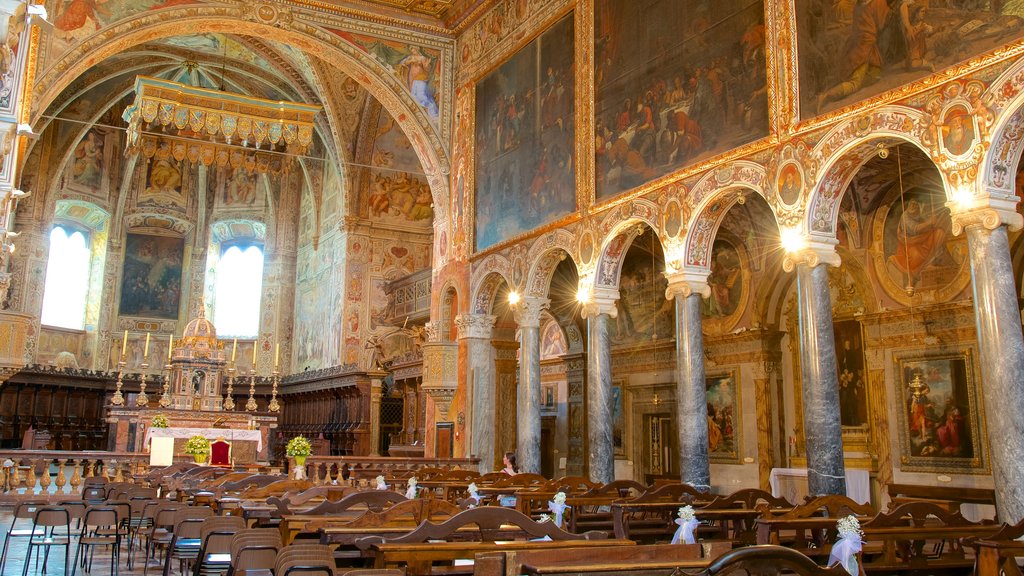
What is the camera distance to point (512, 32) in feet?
65.9

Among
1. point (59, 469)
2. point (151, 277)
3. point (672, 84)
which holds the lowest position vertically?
point (59, 469)

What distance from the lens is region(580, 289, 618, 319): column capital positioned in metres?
16.3

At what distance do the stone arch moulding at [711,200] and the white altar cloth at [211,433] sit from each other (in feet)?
38.8

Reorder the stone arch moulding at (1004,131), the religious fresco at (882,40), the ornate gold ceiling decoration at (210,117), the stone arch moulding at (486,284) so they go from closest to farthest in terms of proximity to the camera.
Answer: the stone arch moulding at (1004,131), the religious fresco at (882,40), the stone arch moulding at (486,284), the ornate gold ceiling decoration at (210,117)

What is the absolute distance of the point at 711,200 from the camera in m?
13.7

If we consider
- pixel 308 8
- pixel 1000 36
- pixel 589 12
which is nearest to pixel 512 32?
pixel 589 12

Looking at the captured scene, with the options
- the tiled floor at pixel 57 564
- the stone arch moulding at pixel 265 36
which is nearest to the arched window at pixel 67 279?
the stone arch moulding at pixel 265 36

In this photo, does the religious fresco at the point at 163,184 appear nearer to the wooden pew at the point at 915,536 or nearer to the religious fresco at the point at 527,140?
the religious fresco at the point at 527,140

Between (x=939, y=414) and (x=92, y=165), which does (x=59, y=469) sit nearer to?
(x=939, y=414)

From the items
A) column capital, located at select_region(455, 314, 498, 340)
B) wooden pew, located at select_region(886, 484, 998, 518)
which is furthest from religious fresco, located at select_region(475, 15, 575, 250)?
wooden pew, located at select_region(886, 484, 998, 518)

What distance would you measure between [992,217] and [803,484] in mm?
7553

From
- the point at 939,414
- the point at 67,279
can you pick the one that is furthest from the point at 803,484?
the point at 67,279

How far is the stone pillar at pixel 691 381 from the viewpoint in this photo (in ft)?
45.5

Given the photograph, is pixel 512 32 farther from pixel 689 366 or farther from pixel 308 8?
pixel 689 366
